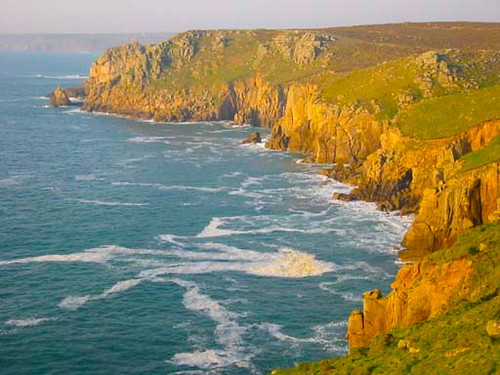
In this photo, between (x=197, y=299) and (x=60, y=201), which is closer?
(x=197, y=299)

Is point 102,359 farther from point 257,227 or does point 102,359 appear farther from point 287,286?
point 257,227

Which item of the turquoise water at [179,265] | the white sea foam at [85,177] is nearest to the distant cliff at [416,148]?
the turquoise water at [179,265]

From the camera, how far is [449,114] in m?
129

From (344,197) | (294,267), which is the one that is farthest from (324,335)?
(344,197)

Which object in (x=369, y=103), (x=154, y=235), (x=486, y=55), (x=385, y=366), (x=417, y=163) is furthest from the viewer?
(x=486, y=55)

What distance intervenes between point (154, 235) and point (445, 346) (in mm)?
62620

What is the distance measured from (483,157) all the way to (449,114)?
28.5 m

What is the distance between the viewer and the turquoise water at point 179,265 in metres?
70.1

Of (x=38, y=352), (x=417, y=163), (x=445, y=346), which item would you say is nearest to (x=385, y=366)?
(x=445, y=346)

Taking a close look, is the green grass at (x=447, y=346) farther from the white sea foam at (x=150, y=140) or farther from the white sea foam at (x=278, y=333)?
the white sea foam at (x=150, y=140)

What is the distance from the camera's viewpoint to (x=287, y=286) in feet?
280

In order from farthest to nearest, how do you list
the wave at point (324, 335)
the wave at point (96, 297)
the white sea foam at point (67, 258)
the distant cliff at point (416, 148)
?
the white sea foam at point (67, 258)
the wave at point (96, 297)
the wave at point (324, 335)
the distant cliff at point (416, 148)

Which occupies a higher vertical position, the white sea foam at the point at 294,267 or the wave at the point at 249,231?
the wave at the point at 249,231

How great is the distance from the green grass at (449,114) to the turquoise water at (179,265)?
54.3ft
